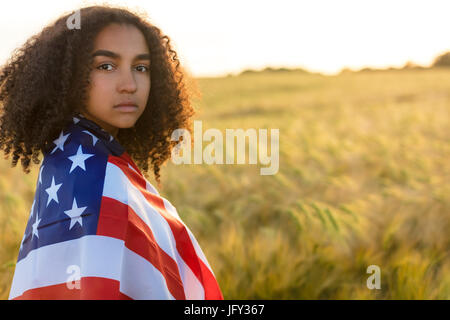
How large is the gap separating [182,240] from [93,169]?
0.44 metres

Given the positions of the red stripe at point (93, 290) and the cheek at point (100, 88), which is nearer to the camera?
the red stripe at point (93, 290)

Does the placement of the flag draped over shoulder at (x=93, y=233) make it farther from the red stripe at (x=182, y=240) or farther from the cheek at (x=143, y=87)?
the cheek at (x=143, y=87)

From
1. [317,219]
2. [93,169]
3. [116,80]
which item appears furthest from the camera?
[317,219]

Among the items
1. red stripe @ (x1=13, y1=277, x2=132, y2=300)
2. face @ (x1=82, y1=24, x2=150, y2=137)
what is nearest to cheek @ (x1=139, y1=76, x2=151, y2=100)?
face @ (x1=82, y1=24, x2=150, y2=137)

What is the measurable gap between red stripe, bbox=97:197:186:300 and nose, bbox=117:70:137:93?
432 mm

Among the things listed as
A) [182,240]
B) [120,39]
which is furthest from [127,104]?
[182,240]

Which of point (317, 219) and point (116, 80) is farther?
point (317, 219)

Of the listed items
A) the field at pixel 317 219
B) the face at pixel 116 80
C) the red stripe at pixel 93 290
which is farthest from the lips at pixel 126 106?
the field at pixel 317 219

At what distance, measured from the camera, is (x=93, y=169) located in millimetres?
1339

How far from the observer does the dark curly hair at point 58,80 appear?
5.20ft

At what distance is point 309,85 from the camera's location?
2845cm

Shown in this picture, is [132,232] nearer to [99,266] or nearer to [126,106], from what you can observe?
[99,266]
